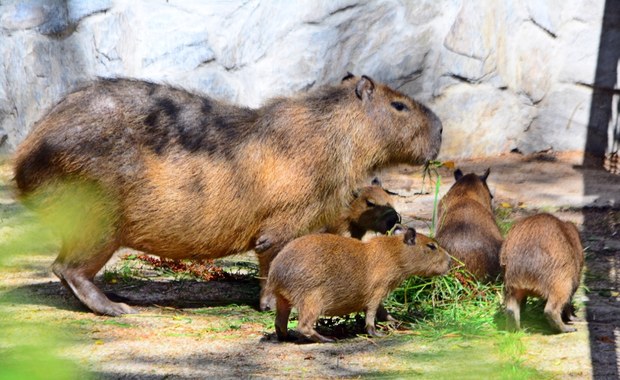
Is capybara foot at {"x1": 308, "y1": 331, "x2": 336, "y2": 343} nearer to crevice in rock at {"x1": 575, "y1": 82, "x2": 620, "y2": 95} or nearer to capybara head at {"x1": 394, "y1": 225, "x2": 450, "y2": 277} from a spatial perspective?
capybara head at {"x1": 394, "y1": 225, "x2": 450, "y2": 277}

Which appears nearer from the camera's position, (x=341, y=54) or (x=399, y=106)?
(x=399, y=106)

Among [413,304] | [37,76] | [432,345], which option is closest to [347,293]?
[432,345]

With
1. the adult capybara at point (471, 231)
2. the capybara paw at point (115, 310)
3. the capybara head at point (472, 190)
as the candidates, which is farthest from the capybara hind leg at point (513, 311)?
the capybara paw at point (115, 310)

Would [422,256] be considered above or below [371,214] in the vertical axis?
below

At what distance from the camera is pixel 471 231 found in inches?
220

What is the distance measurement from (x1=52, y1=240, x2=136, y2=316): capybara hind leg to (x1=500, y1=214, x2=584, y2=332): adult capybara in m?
2.26

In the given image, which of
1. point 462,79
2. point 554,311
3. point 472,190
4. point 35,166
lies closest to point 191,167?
point 35,166

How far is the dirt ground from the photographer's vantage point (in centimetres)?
406

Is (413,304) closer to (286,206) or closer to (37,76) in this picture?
(286,206)

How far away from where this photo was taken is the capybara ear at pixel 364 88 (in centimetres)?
588

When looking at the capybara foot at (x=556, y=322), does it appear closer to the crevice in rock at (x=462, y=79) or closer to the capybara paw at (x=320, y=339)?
the capybara paw at (x=320, y=339)

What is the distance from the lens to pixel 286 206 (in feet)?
18.1

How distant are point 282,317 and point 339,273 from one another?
0.39 meters

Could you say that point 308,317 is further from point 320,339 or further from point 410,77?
point 410,77
